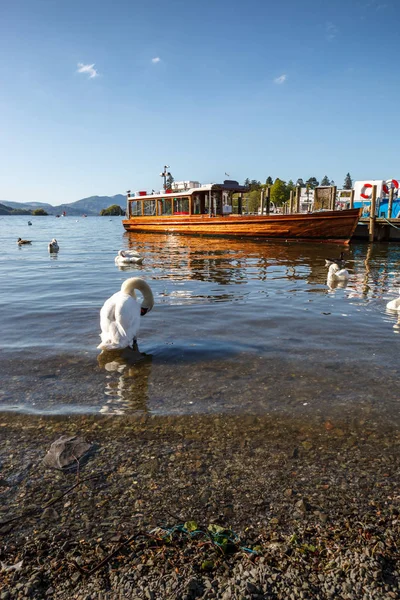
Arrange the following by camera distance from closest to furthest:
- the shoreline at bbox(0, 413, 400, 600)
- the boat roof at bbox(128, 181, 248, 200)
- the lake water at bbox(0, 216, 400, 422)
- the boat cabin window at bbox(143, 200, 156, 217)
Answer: the shoreline at bbox(0, 413, 400, 600), the lake water at bbox(0, 216, 400, 422), the boat roof at bbox(128, 181, 248, 200), the boat cabin window at bbox(143, 200, 156, 217)

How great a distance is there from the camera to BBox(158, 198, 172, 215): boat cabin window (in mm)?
33625

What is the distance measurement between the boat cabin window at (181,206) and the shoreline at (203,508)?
28897 mm

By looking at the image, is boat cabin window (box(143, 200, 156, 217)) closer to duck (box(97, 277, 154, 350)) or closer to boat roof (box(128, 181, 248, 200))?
boat roof (box(128, 181, 248, 200))

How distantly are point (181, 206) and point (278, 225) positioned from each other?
33.8 feet

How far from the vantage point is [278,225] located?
24656 mm

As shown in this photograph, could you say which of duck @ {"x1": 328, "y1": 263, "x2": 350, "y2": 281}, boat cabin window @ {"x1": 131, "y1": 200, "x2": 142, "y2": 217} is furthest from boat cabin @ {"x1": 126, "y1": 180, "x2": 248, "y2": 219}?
duck @ {"x1": 328, "y1": 263, "x2": 350, "y2": 281}

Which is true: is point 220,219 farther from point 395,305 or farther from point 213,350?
point 213,350

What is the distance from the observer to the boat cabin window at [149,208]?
119ft

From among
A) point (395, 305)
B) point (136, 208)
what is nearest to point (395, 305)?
point (395, 305)

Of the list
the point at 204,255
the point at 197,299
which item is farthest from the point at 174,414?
the point at 204,255

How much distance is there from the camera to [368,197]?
32.0 meters

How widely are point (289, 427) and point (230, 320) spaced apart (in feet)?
13.1

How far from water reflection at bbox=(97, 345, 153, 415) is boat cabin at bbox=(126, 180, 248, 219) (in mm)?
23972

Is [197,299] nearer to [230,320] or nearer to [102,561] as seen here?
[230,320]
